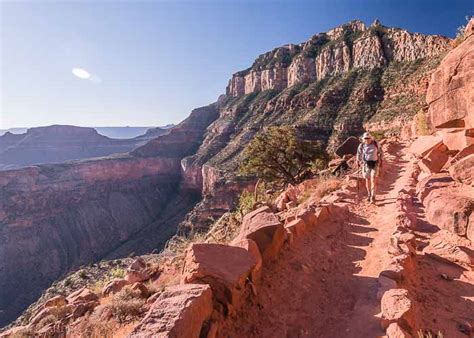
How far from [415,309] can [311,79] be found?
7835 cm

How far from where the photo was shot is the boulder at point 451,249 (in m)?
4.82

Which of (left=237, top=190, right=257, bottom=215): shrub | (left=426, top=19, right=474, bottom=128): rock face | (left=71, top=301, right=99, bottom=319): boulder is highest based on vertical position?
(left=426, top=19, right=474, bottom=128): rock face

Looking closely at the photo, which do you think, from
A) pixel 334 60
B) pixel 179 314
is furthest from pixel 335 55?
pixel 179 314

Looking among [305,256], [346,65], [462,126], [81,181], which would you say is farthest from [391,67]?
[81,181]

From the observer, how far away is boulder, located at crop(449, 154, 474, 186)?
6.71 metres

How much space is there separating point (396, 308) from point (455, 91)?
6547 millimetres

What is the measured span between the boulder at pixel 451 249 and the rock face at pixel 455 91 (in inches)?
126

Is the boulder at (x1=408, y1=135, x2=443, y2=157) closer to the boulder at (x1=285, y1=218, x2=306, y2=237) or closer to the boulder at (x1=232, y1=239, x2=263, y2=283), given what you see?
the boulder at (x1=285, y1=218, x2=306, y2=237)

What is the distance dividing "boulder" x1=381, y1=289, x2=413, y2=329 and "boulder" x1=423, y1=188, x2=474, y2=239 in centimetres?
246

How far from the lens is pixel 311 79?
252ft

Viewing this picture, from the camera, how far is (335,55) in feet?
237

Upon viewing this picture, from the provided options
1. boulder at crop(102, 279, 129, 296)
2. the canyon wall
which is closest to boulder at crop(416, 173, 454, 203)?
boulder at crop(102, 279, 129, 296)

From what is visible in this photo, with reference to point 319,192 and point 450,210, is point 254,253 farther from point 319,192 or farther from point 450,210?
point 319,192

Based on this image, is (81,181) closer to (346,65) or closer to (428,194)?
(346,65)
